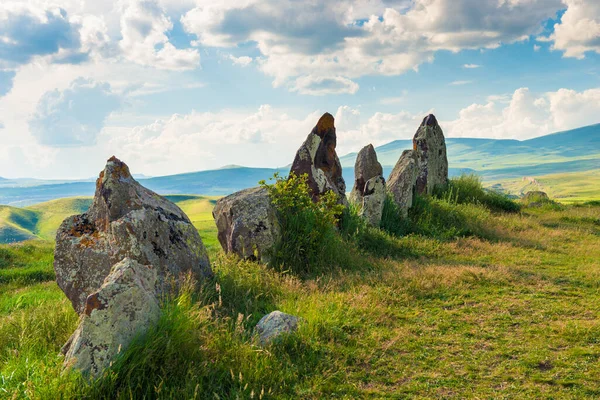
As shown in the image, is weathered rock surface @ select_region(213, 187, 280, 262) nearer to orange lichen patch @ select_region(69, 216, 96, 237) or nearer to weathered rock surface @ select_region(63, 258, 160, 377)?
orange lichen patch @ select_region(69, 216, 96, 237)

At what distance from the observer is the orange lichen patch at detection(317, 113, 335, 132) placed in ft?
58.8

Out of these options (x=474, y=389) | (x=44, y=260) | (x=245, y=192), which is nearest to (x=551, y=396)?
(x=474, y=389)

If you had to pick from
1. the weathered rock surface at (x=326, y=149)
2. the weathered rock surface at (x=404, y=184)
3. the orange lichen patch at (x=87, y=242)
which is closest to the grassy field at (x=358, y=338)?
the orange lichen patch at (x=87, y=242)

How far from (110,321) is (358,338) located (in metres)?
3.64

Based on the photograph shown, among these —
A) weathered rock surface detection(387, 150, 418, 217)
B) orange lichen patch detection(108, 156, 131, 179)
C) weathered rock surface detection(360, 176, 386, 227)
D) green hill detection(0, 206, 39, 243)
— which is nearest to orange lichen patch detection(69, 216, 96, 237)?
orange lichen patch detection(108, 156, 131, 179)

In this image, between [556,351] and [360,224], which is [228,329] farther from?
[360,224]

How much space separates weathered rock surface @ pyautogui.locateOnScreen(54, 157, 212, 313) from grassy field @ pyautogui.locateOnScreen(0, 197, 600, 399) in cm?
53

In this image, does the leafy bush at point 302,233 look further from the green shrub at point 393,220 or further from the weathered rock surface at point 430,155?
the weathered rock surface at point 430,155

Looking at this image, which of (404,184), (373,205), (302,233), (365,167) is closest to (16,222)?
(365,167)

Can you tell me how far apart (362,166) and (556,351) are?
13.6 meters

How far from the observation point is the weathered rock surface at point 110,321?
4.91 metres

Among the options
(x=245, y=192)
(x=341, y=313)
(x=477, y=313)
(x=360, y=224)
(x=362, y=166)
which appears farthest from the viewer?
(x=362, y=166)

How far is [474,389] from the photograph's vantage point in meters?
5.73

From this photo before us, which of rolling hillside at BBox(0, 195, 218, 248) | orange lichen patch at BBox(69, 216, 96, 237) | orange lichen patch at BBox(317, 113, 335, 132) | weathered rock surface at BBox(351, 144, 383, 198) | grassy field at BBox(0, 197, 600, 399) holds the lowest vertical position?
rolling hillside at BBox(0, 195, 218, 248)
